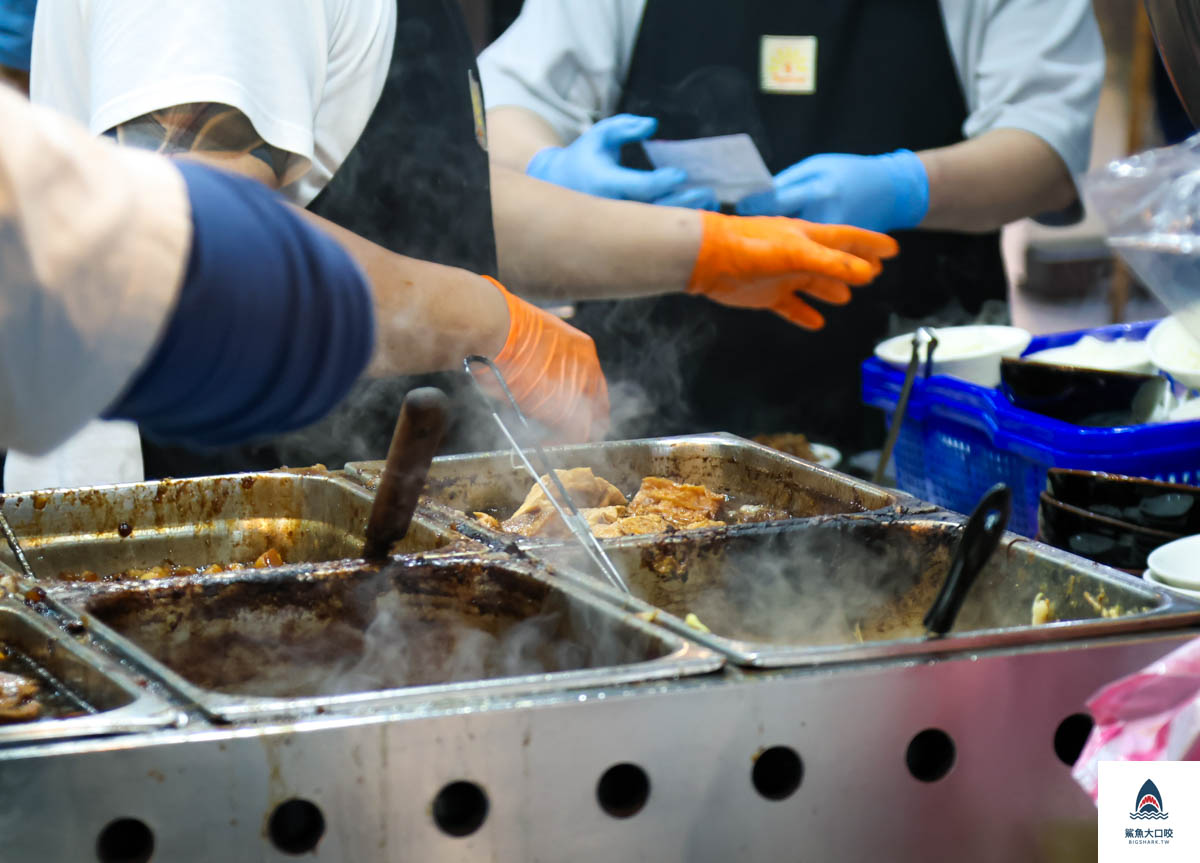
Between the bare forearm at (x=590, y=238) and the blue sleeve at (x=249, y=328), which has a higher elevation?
the blue sleeve at (x=249, y=328)

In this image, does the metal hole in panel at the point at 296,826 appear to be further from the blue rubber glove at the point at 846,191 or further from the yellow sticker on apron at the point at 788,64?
the yellow sticker on apron at the point at 788,64

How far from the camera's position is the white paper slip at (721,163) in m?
3.11

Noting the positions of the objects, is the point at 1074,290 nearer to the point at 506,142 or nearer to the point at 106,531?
the point at 506,142

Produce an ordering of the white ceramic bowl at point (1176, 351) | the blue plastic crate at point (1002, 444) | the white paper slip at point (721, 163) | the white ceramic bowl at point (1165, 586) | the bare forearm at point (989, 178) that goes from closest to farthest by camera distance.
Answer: the white ceramic bowl at point (1165, 586)
the blue plastic crate at point (1002, 444)
the white ceramic bowl at point (1176, 351)
the white paper slip at point (721, 163)
the bare forearm at point (989, 178)

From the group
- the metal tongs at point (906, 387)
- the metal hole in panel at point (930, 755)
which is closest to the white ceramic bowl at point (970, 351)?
the metal tongs at point (906, 387)

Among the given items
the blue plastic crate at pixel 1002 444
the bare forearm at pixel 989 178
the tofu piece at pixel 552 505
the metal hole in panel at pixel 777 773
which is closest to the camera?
the metal hole in panel at pixel 777 773

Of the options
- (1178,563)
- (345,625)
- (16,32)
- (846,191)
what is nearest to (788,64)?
(846,191)

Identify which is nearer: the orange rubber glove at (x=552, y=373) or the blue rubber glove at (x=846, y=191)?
the orange rubber glove at (x=552, y=373)

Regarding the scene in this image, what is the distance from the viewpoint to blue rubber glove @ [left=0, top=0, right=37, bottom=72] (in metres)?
2.20

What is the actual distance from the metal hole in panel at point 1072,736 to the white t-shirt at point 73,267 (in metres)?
0.93

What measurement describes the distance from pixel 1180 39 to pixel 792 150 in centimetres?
178

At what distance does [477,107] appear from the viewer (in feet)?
8.21

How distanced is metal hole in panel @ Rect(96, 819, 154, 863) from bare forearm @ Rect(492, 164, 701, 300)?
2.15m

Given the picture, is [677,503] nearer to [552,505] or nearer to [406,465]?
[552,505]
